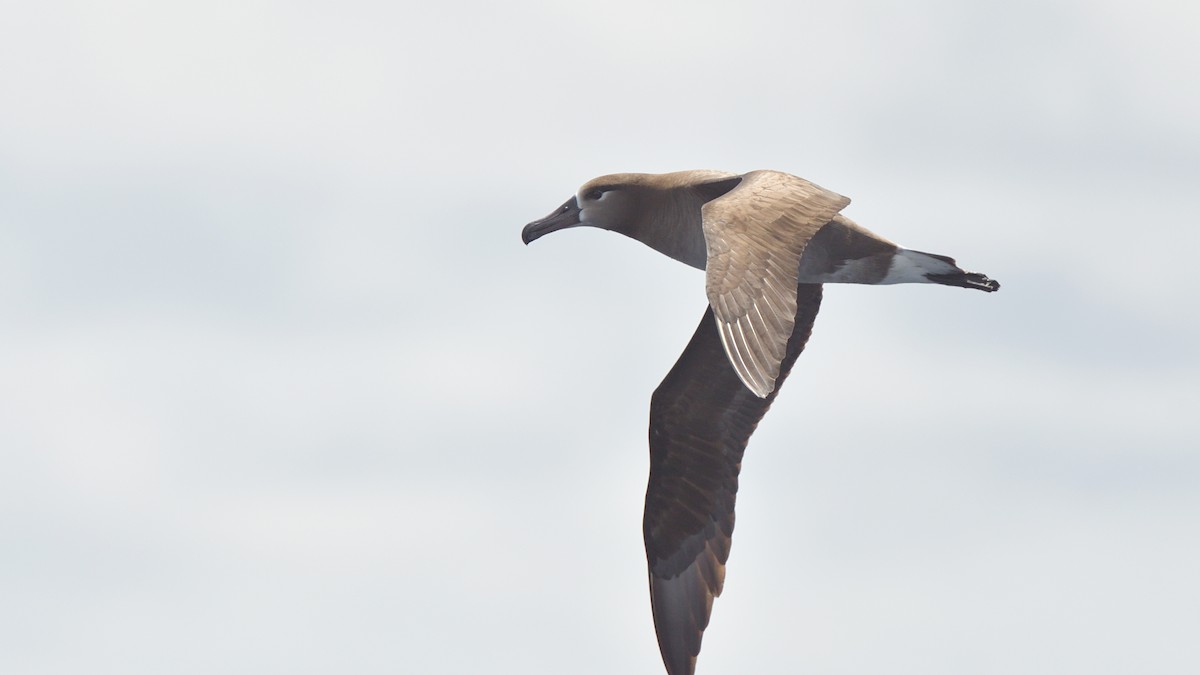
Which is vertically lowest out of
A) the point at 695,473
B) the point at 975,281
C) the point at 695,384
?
the point at 695,473

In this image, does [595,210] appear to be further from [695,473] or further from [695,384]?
[695,473]

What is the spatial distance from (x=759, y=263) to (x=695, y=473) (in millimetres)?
6066

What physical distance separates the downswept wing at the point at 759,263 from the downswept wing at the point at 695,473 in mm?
3600

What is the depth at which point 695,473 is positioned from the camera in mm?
20859

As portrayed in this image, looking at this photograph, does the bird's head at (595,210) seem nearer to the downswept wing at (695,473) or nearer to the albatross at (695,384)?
the albatross at (695,384)

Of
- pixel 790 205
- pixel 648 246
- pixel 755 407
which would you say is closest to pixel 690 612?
pixel 755 407

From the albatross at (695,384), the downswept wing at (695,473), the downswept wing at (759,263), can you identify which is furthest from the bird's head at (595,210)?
the downswept wing at (759,263)

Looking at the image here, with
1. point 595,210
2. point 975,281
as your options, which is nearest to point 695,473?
point 595,210

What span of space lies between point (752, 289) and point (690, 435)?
6184 millimetres

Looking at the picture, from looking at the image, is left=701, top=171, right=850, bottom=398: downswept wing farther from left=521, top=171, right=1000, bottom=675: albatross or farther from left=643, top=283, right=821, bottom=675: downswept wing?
left=643, top=283, right=821, bottom=675: downswept wing

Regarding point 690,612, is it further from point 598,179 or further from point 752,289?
point 752,289

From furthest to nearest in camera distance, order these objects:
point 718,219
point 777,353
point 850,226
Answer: point 850,226 < point 718,219 < point 777,353

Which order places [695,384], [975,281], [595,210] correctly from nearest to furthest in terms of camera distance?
1. [975,281]
2. [695,384]
3. [595,210]

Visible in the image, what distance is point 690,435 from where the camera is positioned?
819 inches
